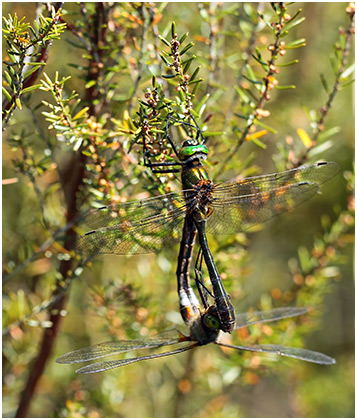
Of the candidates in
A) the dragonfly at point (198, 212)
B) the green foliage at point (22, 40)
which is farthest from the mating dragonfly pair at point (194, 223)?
the green foliage at point (22, 40)

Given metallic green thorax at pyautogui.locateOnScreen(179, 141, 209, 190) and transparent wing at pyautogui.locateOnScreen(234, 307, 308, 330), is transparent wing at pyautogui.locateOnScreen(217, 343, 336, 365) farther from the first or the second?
metallic green thorax at pyautogui.locateOnScreen(179, 141, 209, 190)

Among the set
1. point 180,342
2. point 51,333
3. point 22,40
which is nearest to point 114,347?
point 180,342

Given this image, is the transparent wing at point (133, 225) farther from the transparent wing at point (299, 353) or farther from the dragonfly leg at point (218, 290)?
the transparent wing at point (299, 353)

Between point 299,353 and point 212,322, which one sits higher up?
point 212,322

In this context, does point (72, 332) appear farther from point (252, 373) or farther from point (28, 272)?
point (252, 373)

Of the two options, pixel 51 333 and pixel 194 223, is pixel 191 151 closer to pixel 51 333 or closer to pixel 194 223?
pixel 194 223

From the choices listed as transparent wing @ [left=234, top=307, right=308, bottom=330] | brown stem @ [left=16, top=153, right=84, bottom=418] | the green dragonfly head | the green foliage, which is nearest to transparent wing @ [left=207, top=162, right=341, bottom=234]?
the green dragonfly head

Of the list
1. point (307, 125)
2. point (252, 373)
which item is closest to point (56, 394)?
point (252, 373)
